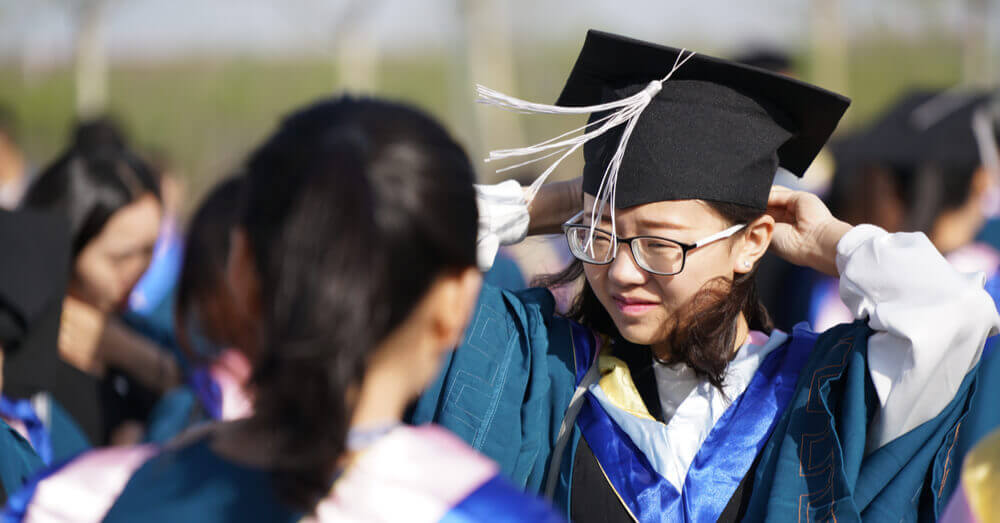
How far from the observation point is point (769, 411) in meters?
1.92

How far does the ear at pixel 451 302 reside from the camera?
3.92ft

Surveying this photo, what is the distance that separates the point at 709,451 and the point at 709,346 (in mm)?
213

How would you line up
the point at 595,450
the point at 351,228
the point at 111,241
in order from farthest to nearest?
the point at 111,241 < the point at 595,450 < the point at 351,228

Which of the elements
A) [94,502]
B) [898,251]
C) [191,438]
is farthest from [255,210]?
[898,251]

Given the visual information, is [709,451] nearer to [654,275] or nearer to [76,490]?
[654,275]

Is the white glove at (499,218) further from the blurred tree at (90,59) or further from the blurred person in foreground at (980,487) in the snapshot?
the blurred tree at (90,59)

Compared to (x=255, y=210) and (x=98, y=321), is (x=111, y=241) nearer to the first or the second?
(x=98, y=321)

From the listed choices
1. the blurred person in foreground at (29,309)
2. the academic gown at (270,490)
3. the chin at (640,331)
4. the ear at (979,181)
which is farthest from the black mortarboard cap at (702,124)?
the ear at (979,181)

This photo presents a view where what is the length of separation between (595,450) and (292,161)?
1067 mm

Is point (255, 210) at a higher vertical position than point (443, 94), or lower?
higher

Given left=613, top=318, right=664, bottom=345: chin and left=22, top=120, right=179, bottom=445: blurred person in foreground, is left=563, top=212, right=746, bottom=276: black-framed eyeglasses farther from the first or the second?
left=22, top=120, right=179, bottom=445: blurred person in foreground

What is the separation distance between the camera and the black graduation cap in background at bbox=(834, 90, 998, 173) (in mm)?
4168

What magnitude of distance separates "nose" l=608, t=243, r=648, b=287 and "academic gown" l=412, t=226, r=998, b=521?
0.24 meters

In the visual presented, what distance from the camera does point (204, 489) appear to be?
1.16 metres
